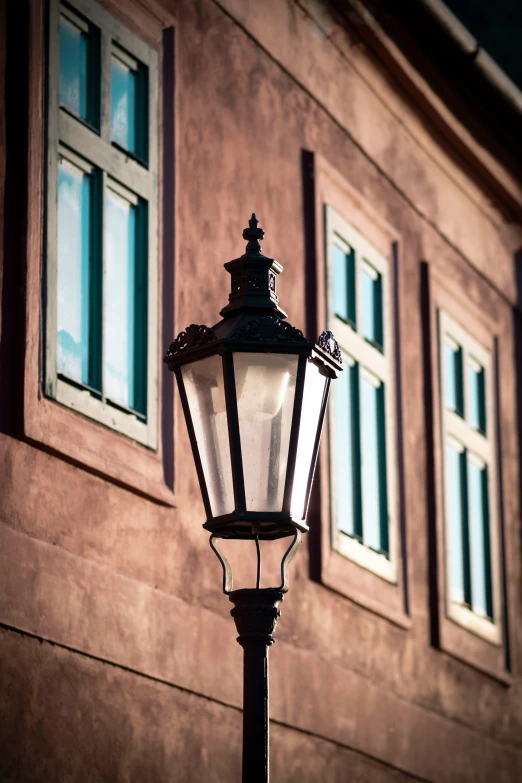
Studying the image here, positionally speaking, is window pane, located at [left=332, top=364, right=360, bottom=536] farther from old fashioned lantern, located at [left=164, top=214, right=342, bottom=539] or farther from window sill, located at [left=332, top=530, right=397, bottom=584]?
old fashioned lantern, located at [left=164, top=214, right=342, bottom=539]

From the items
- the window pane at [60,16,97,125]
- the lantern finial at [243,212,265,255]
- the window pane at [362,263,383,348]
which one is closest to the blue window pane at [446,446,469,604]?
the window pane at [362,263,383,348]

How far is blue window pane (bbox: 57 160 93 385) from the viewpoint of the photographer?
20.6 feet

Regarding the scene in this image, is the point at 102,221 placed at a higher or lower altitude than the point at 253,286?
higher

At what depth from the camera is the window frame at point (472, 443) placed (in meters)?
9.85

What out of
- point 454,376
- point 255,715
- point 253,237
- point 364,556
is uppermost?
point 454,376

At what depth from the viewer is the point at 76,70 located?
260 inches

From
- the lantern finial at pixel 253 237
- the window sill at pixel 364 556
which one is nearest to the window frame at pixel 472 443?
the window sill at pixel 364 556

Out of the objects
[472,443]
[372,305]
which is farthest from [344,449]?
[472,443]

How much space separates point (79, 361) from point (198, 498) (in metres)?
1.00

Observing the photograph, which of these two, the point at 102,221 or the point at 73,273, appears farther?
the point at 102,221

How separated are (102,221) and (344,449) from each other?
2569 mm

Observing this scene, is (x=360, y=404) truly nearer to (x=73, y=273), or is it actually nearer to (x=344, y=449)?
(x=344, y=449)

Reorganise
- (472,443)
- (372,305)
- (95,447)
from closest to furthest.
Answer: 1. (95,447)
2. (372,305)
3. (472,443)

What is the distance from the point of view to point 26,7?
6.23 m
